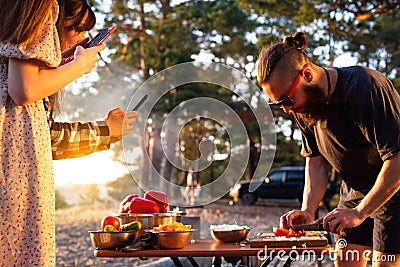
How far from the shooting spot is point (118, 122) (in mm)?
2787

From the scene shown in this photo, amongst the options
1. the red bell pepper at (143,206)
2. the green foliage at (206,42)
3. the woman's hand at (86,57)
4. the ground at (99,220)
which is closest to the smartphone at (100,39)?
the woman's hand at (86,57)

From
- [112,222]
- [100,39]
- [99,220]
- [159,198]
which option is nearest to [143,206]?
[159,198]

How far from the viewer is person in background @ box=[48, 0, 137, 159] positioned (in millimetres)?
2479

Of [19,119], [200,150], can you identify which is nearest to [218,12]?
[200,150]

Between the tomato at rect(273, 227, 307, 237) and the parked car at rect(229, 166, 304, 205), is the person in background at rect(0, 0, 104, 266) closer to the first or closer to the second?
the tomato at rect(273, 227, 307, 237)

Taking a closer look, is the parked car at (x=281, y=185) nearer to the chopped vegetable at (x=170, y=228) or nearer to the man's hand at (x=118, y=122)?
Answer: the chopped vegetable at (x=170, y=228)

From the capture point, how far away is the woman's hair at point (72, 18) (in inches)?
96.6

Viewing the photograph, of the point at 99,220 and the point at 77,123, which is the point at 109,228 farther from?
the point at 99,220

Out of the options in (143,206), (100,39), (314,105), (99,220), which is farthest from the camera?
(99,220)

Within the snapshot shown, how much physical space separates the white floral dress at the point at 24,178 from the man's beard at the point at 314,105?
1.17 m

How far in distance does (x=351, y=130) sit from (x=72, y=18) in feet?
4.41

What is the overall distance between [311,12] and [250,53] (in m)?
9.16

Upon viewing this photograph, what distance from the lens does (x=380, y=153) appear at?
2.59 meters

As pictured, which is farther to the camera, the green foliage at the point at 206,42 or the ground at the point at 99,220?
the green foliage at the point at 206,42
